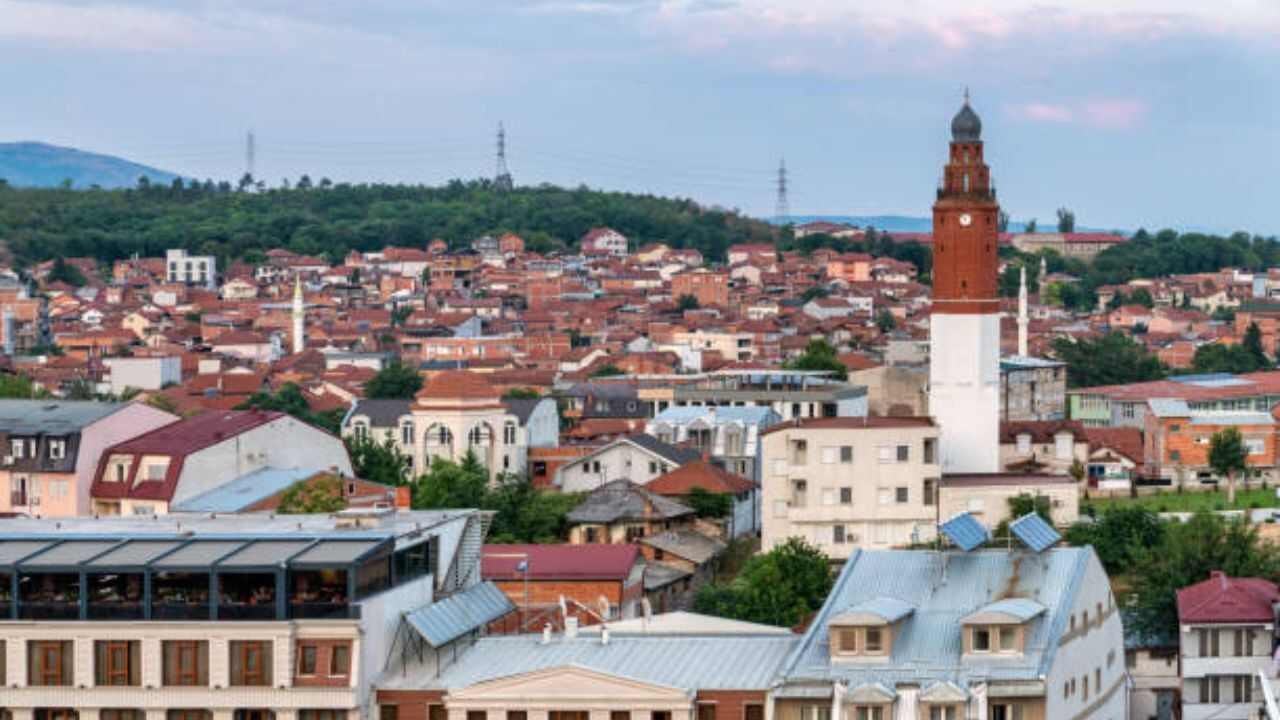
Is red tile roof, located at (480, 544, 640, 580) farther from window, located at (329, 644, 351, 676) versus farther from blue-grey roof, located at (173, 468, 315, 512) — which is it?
window, located at (329, 644, 351, 676)

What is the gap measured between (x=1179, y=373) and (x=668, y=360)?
19014 millimetres

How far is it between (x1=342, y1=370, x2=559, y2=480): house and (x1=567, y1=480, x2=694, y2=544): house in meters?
9.02

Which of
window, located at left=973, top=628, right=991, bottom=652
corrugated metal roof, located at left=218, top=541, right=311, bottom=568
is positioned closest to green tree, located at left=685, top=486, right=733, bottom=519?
corrugated metal roof, located at left=218, top=541, right=311, bottom=568

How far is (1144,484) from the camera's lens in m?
59.9

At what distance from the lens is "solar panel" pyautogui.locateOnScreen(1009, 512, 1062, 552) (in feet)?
104

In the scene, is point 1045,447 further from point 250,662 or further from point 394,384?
point 250,662

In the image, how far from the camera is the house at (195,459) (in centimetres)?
4900

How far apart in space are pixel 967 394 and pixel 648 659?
25.5 metres

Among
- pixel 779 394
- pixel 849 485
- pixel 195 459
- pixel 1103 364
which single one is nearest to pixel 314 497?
pixel 195 459

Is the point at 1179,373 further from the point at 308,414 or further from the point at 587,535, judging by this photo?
the point at 587,535

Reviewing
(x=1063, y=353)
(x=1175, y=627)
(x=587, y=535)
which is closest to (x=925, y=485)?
(x=587, y=535)

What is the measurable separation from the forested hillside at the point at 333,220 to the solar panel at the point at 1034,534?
126 metres

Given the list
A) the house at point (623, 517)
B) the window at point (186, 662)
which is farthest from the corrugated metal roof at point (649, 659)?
the house at point (623, 517)

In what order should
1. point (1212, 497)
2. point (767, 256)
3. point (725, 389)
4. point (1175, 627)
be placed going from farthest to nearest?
1. point (767, 256)
2. point (725, 389)
3. point (1212, 497)
4. point (1175, 627)
